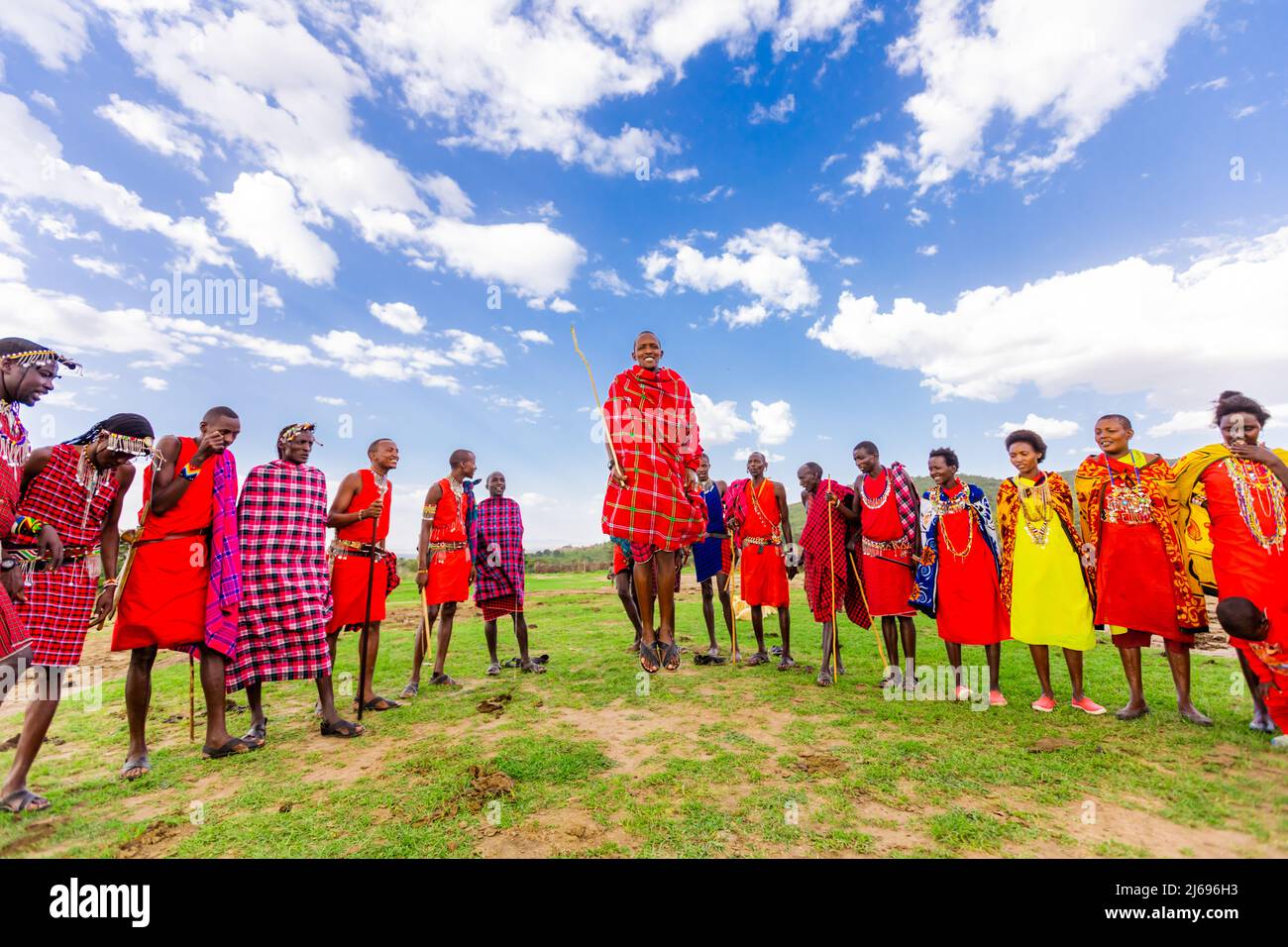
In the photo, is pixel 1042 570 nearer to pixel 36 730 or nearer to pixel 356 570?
pixel 356 570

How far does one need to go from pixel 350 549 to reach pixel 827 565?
18.6 feet

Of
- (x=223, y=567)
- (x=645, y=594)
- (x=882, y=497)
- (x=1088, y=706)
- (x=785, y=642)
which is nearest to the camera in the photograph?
(x=645, y=594)

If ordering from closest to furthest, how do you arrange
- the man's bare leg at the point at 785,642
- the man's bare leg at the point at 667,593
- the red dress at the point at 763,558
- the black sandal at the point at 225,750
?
the man's bare leg at the point at 667,593 < the black sandal at the point at 225,750 < the man's bare leg at the point at 785,642 < the red dress at the point at 763,558

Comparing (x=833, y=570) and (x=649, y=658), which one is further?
(x=833, y=570)

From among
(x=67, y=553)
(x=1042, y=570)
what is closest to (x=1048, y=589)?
(x=1042, y=570)

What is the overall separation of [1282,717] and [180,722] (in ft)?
32.3

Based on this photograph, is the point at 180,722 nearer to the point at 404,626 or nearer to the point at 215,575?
the point at 215,575

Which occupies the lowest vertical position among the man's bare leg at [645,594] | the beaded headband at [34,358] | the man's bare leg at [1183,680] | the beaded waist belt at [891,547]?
the man's bare leg at [1183,680]

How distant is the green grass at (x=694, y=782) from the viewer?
3.01 m

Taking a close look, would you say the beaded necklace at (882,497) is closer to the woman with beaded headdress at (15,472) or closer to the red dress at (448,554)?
the red dress at (448,554)

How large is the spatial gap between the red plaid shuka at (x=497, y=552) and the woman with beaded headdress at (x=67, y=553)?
13.4 feet

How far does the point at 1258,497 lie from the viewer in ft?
15.2

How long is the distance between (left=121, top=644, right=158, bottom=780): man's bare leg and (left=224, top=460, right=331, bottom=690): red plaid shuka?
58 centimetres

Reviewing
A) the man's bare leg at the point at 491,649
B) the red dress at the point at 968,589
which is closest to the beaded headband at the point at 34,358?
the man's bare leg at the point at 491,649
